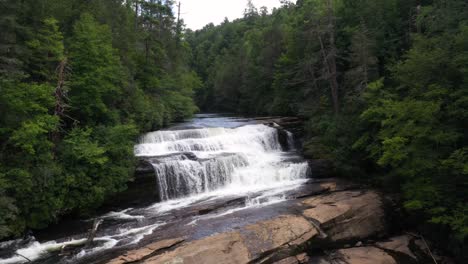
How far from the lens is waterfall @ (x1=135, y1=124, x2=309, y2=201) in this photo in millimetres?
14305

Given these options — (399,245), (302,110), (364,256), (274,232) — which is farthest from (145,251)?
(302,110)

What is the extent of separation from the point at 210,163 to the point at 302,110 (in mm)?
9437

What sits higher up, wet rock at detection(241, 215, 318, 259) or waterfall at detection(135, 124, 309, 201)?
waterfall at detection(135, 124, 309, 201)

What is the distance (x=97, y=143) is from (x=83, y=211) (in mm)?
2648

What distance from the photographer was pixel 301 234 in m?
9.39

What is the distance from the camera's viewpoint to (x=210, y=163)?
592 inches

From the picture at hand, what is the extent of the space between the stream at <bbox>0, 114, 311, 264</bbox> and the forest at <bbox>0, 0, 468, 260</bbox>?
1.20 m

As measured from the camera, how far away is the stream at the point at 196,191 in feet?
31.0

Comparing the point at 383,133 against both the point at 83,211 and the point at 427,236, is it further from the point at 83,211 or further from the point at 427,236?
the point at 83,211

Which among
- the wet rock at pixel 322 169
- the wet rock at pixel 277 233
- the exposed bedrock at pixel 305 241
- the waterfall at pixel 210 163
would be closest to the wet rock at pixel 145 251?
the exposed bedrock at pixel 305 241

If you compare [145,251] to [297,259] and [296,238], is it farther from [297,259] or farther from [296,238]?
[296,238]

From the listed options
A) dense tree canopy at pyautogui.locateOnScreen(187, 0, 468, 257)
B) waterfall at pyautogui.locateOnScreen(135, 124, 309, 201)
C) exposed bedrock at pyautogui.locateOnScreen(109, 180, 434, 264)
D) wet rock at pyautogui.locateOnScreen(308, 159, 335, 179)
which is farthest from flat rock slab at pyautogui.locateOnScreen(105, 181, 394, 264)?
waterfall at pyautogui.locateOnScreen(135, 124, 309, 201)

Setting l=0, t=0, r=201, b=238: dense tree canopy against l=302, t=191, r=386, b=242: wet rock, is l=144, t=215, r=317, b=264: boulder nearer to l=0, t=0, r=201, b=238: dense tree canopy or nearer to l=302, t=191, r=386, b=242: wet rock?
l=302, t=191, r=386, b=242: wet rock

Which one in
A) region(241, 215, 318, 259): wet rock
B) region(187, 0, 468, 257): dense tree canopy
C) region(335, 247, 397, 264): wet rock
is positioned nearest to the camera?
region(241, 215, 318, 259): wet rock
